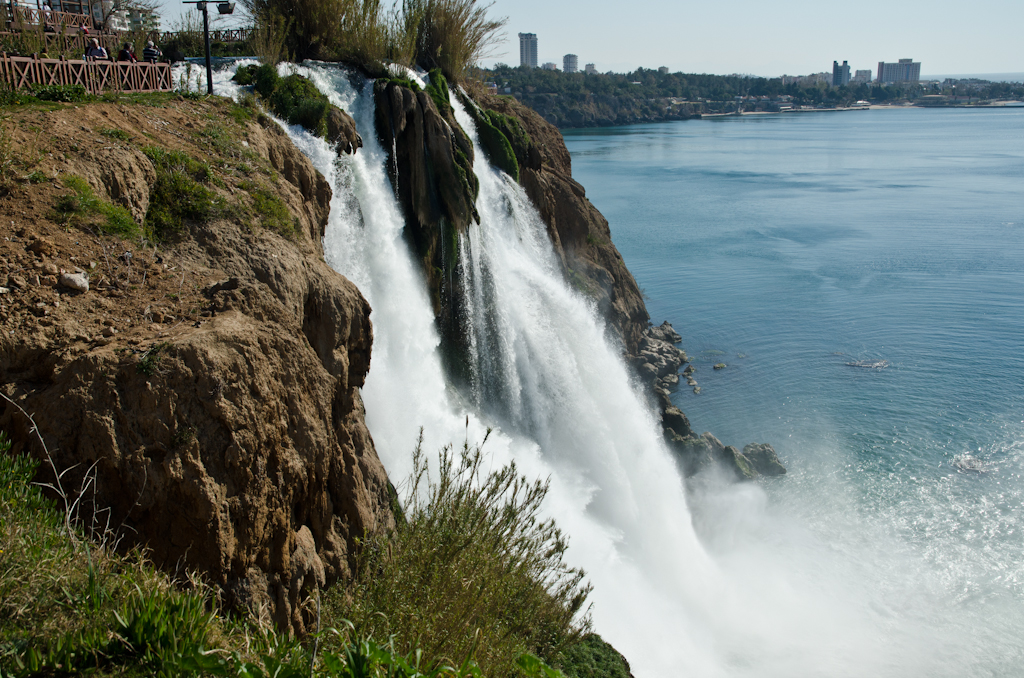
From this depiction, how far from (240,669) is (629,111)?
129 meters

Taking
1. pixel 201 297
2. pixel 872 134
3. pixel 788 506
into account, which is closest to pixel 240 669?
pixel 201 297

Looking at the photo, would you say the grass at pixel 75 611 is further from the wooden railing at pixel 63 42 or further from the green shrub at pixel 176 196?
the wooden railing at pixel 63 42

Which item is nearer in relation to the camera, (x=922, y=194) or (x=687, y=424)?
(x=687, y=424)

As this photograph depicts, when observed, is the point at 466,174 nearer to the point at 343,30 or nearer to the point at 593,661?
the point at 343,30

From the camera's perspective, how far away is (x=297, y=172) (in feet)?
41.6

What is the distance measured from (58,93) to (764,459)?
61.9ft

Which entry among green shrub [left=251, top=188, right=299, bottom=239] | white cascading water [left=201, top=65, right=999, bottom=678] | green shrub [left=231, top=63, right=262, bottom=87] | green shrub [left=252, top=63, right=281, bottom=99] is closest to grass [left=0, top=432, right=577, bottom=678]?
green shrub [left=251, top=188, right=299, bottom=239]

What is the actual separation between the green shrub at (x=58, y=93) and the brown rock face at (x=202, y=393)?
151 cm

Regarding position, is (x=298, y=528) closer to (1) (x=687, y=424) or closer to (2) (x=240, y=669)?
(2) (x=240, y=669)

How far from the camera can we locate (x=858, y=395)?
24.2 meters

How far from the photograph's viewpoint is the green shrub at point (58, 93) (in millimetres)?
10680

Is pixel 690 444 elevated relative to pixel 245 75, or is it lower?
lower

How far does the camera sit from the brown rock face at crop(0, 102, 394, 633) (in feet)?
19.6

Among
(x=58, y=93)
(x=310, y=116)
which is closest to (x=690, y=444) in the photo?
(x=310, y=116)
